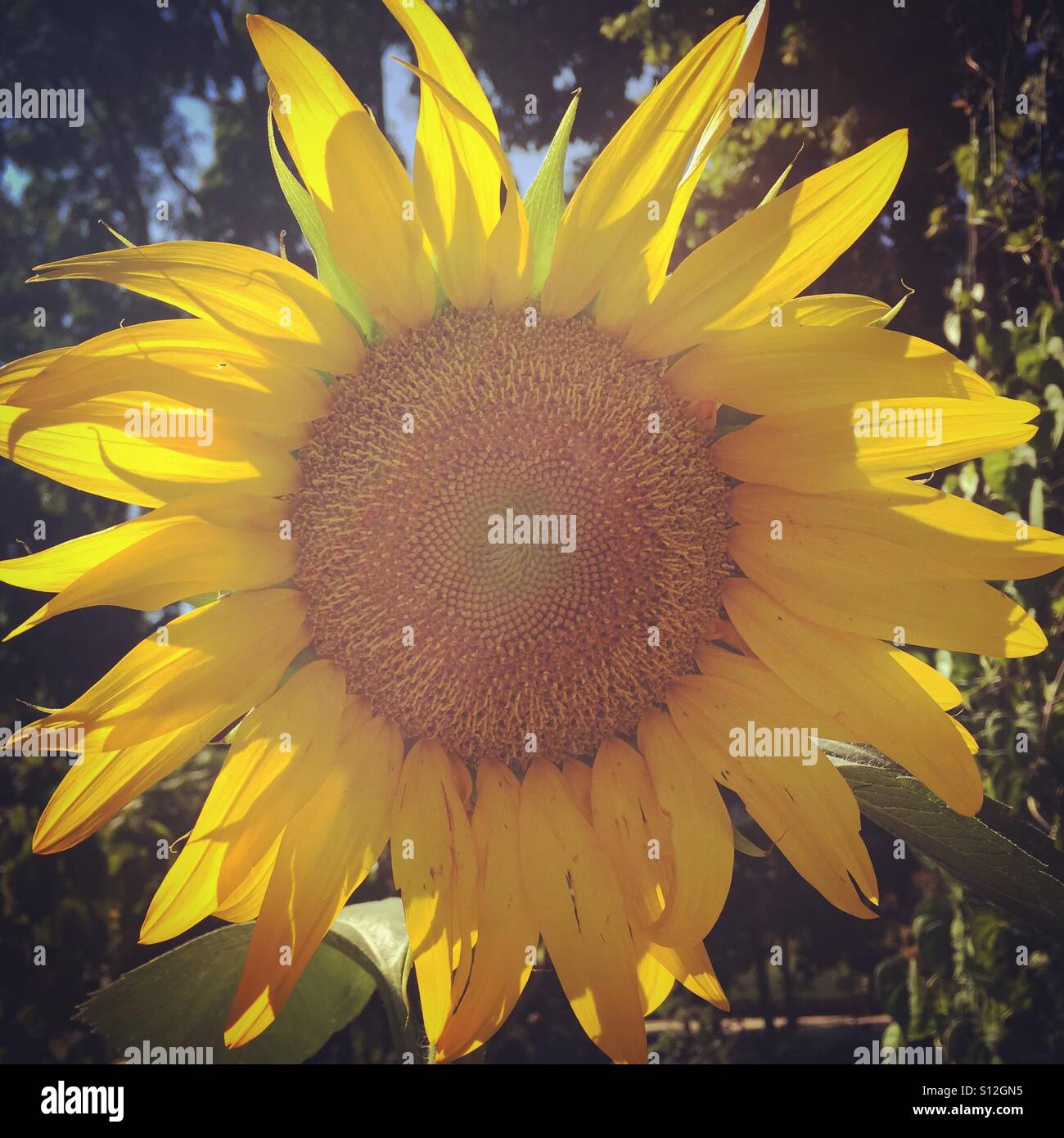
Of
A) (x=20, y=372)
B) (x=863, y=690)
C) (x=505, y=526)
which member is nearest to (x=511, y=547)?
(x=505, y=526)

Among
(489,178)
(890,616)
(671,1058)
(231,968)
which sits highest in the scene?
(489,178)

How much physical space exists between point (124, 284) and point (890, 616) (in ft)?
2.56

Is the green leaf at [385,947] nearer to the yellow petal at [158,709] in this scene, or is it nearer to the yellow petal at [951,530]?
the yellow petal at [158,709]

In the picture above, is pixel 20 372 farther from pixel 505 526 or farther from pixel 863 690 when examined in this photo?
pixel 863 690

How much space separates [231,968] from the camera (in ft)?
3.16

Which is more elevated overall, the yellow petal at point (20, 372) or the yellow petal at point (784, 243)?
the yellow petal at point (784, 243)

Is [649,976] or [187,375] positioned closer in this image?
[187,375]

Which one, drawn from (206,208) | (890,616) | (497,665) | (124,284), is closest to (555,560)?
(497,665)

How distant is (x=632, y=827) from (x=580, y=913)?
0.34 feet

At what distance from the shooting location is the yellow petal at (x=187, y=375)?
2.36ft

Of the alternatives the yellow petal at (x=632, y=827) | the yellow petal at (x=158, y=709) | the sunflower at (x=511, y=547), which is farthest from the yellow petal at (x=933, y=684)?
the yellow petal at (x=158, y=709)

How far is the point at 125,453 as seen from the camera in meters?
0.78

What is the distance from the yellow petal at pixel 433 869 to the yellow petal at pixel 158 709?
198 millimetres
